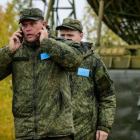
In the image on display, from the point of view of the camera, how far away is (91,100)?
5.81 m

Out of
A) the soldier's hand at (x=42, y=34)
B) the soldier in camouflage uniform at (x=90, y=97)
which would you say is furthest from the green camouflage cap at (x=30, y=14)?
the soldier in camouflage uniform at (x=90, y=97)

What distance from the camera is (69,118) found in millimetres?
4195

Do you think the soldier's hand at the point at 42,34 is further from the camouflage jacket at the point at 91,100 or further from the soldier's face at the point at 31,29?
the camouflage jacket at the point at 91,100

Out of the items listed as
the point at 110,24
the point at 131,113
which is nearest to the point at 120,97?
the point at 131,113

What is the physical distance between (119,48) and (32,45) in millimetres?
7759

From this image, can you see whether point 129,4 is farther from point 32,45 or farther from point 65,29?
point 32,45

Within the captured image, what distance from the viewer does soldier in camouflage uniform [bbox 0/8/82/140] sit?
411 centimetres

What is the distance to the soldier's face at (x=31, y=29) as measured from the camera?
4217 mm

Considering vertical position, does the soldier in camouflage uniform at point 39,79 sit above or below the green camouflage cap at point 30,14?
below

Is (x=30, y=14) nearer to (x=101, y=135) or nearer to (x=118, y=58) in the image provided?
(x=101, y=135)

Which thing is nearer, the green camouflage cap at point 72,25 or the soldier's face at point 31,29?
the soldier's face at point 31,29

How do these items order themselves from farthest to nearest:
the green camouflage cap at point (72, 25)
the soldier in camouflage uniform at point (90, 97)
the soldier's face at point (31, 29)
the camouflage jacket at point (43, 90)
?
1. the green camouflage cap at point (72, 25)
2. the soldier in camouflage uniform at point (90, 97)
3. the soldier's face at point (31, 29)
4. the camouflage jacket at point (43, 90)

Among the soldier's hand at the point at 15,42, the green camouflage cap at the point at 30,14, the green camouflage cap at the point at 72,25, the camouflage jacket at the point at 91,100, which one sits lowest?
the camouflage jacket at the point at 91,100

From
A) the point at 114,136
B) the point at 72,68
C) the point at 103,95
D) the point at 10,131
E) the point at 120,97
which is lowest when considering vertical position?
the point at 10,131
